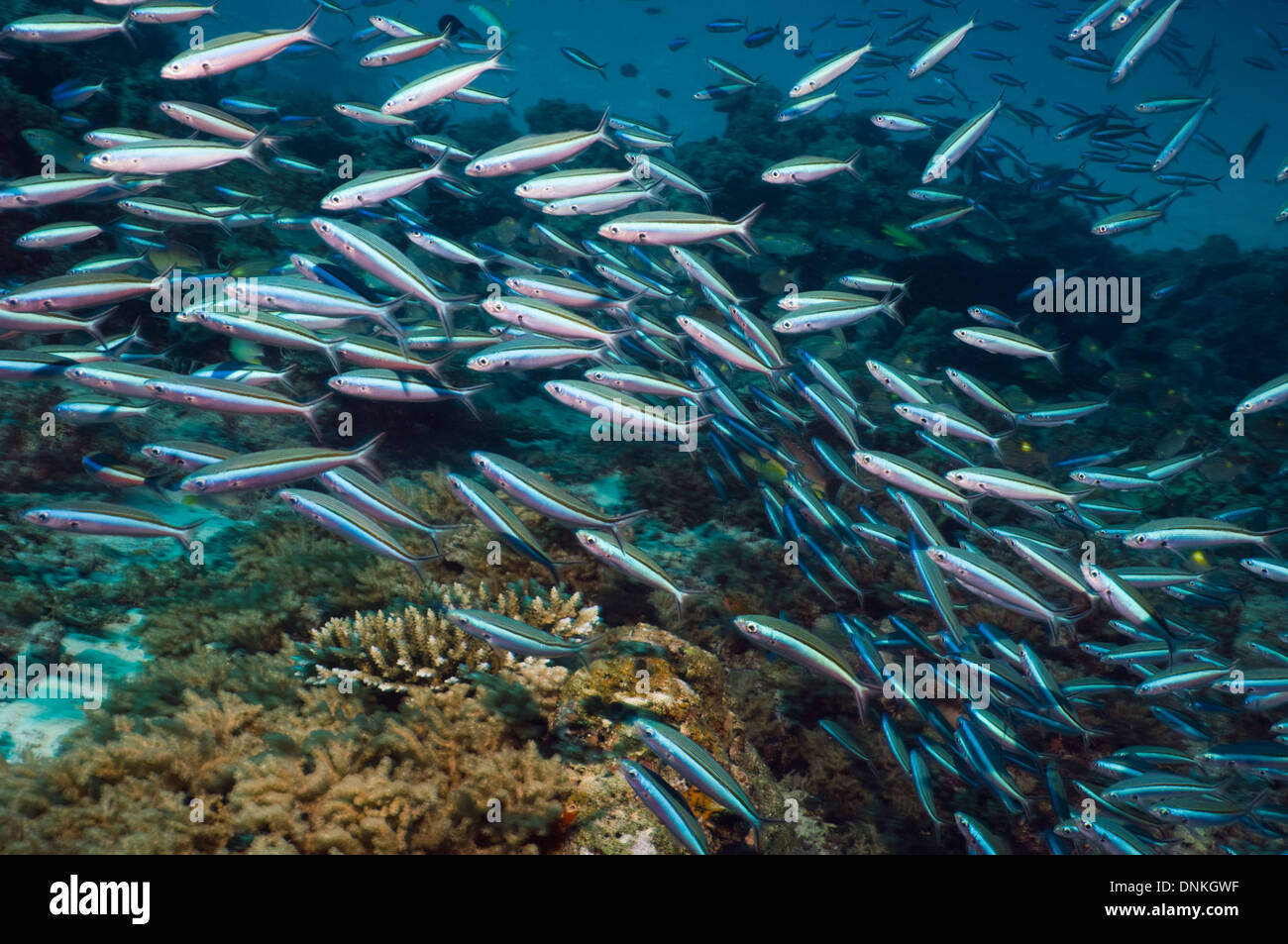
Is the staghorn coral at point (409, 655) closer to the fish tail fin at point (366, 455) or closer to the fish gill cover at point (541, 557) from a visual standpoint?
the fish gill cover at point (541, 557)

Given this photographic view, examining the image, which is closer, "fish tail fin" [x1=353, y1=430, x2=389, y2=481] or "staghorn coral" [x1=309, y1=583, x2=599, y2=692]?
"fish tail fin" [x1=353, y1=430, x2=389, y2=481]

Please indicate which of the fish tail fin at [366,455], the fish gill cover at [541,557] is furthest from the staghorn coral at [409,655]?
the fish tail fin at [366,455]

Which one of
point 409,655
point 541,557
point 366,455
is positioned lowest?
point 409,655

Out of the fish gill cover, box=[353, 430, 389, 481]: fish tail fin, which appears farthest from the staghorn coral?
box=[353, 430, 389, 481]: fish tail fin

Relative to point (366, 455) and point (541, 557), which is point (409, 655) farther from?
point (366, 455)

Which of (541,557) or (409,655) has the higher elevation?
(541,557)

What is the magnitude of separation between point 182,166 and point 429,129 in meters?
10.6

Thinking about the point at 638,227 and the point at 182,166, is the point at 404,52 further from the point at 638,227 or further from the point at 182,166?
the point at 638,227

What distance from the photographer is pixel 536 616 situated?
424 cm

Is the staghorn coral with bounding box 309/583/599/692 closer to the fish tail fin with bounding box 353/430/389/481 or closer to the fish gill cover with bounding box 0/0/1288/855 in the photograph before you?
the fish gill cover with bounding box 0/0/1288/855

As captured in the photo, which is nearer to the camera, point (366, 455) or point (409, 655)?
point (366, 455)

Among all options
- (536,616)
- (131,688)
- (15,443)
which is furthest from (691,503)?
(15,443)

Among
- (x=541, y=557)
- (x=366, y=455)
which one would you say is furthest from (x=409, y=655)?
(x=366, y=455)

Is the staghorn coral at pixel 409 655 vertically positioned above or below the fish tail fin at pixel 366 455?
below
